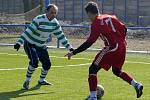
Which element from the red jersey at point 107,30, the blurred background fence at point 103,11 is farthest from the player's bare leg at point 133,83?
the blurred background fence at point 103,11

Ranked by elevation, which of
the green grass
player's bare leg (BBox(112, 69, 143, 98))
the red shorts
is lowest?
the green grass

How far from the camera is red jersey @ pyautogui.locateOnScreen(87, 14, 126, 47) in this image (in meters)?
9.75

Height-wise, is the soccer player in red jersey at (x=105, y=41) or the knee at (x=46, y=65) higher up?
the soccer player in red jersey at (x=105, y=41)

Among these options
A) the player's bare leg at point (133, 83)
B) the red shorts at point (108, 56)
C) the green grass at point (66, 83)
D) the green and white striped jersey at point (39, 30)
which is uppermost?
the green and white striped jersey at point (39, 30)

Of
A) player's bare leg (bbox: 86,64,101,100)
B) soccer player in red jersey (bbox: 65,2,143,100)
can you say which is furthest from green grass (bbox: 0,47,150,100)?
soccer player in red jersey (bbox: 65,2,143,100)

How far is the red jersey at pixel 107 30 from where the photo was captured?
9750 millimetres

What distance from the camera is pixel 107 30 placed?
9898 mm

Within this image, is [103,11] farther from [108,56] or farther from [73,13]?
[108,56]

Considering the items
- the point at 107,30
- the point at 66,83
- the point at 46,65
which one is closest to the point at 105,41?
the point at 107,30

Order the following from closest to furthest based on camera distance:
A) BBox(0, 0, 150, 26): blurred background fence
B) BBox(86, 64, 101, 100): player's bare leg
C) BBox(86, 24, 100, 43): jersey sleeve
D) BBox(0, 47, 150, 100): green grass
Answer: BBox(86, 24, 100, 43): jersey sleeve, BBox(86, 64, 101, 100): player's bare leg, BBox(0, 47, 150, 100): green grass, BBox(0, 0, 150, 26): blurred background fence

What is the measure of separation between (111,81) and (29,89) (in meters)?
2.46

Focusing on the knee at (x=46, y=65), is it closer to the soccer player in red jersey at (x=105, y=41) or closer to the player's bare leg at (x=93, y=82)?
the soccer player in red jersey at (x=105, y=41)

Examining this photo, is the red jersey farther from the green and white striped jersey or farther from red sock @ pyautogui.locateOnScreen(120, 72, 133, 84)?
the green and white striped jersey

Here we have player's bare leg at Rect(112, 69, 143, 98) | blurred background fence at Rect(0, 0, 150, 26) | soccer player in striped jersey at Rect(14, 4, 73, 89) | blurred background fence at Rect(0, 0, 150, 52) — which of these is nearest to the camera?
player's bare leg at Rect(112, 69, 143, 98)
